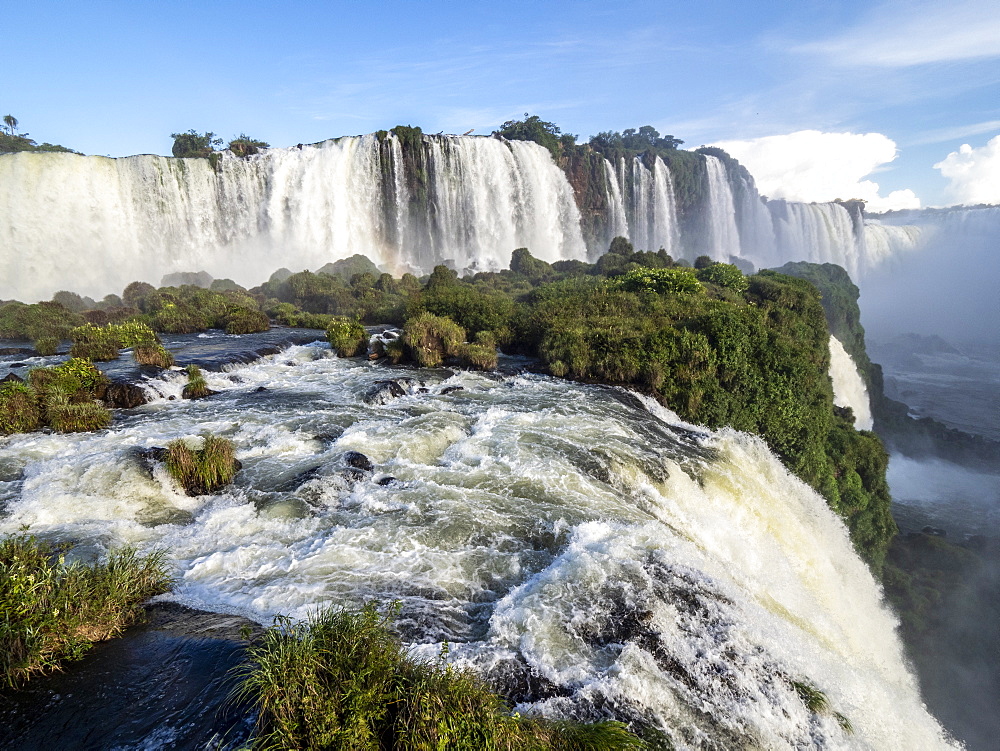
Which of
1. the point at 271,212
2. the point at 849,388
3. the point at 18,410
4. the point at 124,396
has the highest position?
the point at 271,212

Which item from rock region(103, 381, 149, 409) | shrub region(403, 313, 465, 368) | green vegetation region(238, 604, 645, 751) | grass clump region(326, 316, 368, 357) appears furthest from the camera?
grass clump region(326, 316, 368, 357)

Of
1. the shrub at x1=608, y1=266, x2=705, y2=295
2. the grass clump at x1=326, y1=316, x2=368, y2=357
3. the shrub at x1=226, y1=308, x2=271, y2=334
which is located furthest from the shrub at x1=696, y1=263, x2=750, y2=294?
the shrub at x1=226, y1=308, x2=271, y2=334

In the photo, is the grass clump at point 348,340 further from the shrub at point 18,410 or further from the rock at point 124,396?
the shrub at point 18,410

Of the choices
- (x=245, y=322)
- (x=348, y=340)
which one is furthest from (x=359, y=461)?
(x=245, y=322)

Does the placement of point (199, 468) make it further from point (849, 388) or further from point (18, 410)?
point (849, 388)

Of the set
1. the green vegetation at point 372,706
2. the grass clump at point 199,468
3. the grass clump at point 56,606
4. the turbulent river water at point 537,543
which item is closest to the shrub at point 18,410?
the turbulent river water at point 537,543

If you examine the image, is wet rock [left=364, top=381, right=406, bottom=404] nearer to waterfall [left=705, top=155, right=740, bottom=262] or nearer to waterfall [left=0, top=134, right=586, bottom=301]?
waterfall [left=0, top=134, right=586, bottom=301]
